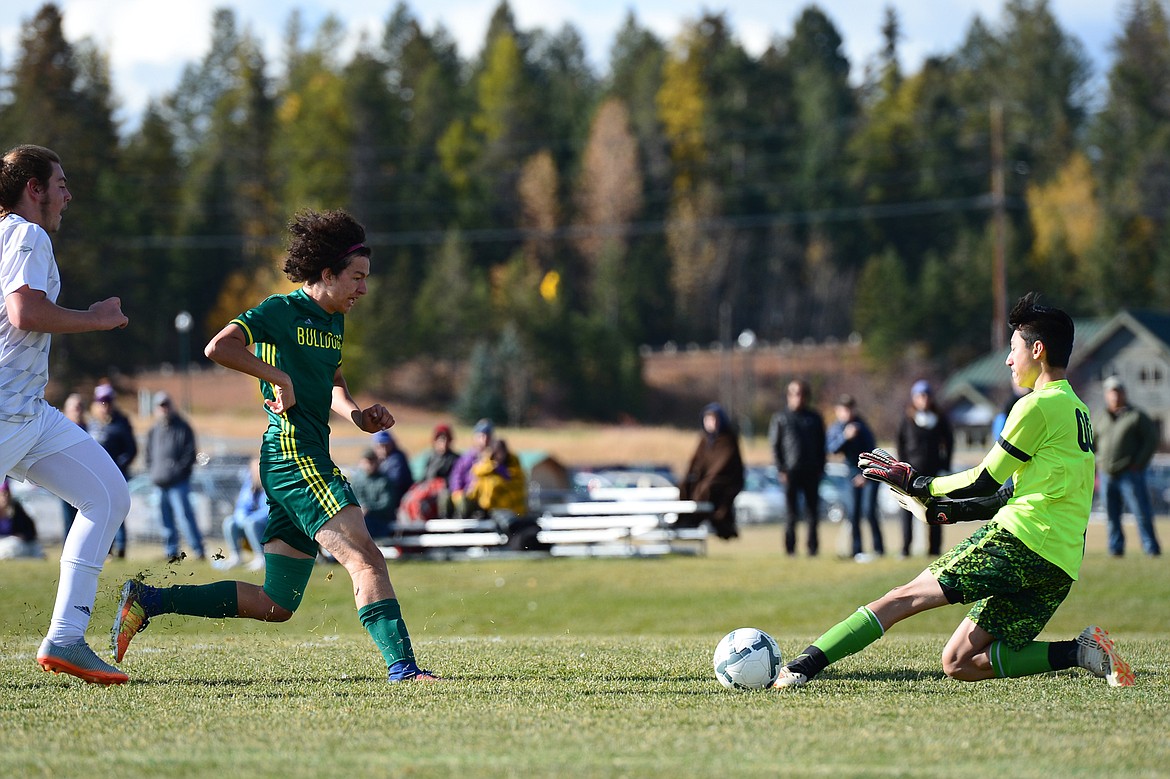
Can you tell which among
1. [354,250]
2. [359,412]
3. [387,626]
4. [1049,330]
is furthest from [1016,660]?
[354,250]

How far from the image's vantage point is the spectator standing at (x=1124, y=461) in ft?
55.2

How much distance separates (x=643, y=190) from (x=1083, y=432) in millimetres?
96106

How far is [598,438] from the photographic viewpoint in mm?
62969

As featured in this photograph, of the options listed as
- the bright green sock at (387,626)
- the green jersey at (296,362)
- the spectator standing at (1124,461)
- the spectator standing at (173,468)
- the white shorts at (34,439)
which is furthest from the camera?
the spectator standing at (173,468)

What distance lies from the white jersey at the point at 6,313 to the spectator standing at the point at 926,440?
482 inches

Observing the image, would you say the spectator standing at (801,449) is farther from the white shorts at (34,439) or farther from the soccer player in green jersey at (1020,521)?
the white shorts at (34,439)

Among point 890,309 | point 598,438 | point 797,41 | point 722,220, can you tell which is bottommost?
point 598,438

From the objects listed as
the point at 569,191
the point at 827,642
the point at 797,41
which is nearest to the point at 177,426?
the point at 827,642

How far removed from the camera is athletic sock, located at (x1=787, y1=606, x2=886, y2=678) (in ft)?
20.5

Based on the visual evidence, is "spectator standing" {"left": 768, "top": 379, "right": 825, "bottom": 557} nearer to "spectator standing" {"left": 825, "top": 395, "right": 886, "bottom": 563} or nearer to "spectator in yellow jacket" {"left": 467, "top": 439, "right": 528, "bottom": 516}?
"spectator standing" {"left": 825, "top": 395, "right": 886, "bottom": 563}

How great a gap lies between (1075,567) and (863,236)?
10128cm

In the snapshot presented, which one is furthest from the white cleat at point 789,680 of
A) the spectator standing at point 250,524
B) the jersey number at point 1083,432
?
the spectator standing at point 250,524

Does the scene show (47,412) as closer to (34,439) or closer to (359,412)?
(34,439)

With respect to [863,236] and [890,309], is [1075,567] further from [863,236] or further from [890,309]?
[863,236]
